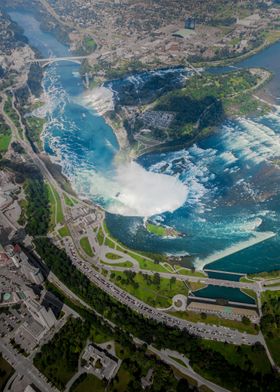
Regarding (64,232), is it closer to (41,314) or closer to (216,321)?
(41,314)

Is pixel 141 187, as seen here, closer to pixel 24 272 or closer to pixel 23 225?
pixel 23 225

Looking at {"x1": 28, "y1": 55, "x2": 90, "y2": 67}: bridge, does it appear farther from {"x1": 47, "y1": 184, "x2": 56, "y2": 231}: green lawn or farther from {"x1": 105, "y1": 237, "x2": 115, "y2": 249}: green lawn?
{"x1": 105, "y1": 237, "x2": 115, "y2": 249}: green lawn

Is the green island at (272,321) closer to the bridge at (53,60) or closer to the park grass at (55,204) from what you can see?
the park grass at (55,204)

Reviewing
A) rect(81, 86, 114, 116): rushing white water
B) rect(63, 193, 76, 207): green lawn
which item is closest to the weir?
rect(63, 193, 76, 207): green lawn

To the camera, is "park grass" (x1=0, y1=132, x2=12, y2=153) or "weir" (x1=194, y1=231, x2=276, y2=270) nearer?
"weir" (x1=194, y1=231, x2=276, y2=270)

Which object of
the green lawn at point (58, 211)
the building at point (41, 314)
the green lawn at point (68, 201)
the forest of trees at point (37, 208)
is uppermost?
the building at point (41, 314)

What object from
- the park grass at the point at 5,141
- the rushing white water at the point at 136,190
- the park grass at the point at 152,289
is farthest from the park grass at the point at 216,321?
the park grass at the point at 5,141

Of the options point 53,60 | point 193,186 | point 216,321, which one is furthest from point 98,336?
point 53,60
